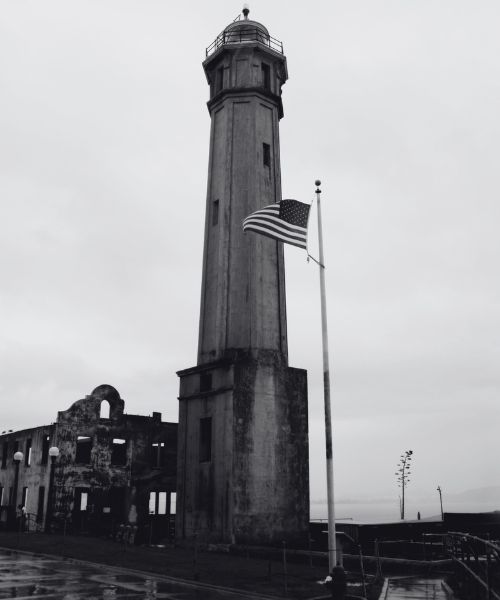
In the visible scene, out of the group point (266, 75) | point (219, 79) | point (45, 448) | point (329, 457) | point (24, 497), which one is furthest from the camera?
point (24, 497)

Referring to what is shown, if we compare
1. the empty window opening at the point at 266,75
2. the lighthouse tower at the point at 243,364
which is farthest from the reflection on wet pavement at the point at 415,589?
the empty window opening at the point at 266,75

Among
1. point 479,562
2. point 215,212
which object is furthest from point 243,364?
point 479,562

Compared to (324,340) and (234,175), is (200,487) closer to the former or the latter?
(324,340)

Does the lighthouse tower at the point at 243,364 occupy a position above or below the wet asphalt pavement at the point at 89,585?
above

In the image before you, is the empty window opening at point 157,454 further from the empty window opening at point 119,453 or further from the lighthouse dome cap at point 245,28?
the lighthouse dome cap at point 245,28

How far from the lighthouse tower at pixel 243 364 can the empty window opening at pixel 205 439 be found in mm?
50

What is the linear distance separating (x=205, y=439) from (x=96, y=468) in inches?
558

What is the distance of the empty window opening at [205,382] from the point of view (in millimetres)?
27172

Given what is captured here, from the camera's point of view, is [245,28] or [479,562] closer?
[479,562]

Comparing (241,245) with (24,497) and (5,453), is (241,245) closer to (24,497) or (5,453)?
(24,497)

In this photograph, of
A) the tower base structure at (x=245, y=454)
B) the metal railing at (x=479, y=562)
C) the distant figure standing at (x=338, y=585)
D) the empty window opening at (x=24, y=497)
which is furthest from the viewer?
the empty window opening at (x=24, y=497)

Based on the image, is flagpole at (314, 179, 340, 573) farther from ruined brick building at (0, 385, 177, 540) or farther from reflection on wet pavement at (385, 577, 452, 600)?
ruined brick building at (0, 385, 177, 540)

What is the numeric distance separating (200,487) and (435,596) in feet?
49.1

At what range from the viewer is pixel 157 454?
41094 mm
